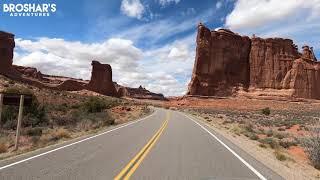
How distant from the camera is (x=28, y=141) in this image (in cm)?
1778

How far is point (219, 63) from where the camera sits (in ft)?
Answer: 396

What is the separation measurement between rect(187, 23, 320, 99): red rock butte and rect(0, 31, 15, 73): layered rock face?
50115 mm

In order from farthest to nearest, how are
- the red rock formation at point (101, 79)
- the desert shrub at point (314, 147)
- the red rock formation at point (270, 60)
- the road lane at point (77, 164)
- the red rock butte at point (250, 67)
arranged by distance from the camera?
the red rock formation at point (101, 79)
the red rock formation at point (270, 60)
the red rock butte at point (250, 67)
the desert shrub at point (314, 147)
the road lane at point (77, 164)

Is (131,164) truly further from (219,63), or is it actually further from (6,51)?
(219,63)

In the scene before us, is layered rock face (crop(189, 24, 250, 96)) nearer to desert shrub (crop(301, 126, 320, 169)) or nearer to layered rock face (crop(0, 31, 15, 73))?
layered rock face (crop(0, 31, 15, 73))

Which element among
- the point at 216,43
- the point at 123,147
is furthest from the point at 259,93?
the point at 123,147

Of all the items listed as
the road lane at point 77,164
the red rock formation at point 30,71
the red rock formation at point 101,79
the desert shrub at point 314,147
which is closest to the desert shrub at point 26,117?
the road lane at point 77,164

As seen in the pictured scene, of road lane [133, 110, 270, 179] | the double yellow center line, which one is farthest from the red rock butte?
the double yellow center line

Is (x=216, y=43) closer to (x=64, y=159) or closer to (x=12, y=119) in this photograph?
(x=12, y=119)

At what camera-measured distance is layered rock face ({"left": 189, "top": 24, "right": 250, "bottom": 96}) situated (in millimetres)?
115500

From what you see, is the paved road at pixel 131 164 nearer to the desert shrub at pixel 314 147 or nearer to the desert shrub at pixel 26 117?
the desert shrub at pixel 314 147

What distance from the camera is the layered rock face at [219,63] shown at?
11550 centimetres

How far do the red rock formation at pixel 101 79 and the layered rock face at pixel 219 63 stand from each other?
39.4 meters

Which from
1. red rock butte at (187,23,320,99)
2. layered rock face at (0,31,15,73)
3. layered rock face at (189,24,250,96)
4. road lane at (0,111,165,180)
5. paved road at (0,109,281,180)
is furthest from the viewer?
layered rock face at (189,24,250,96)
